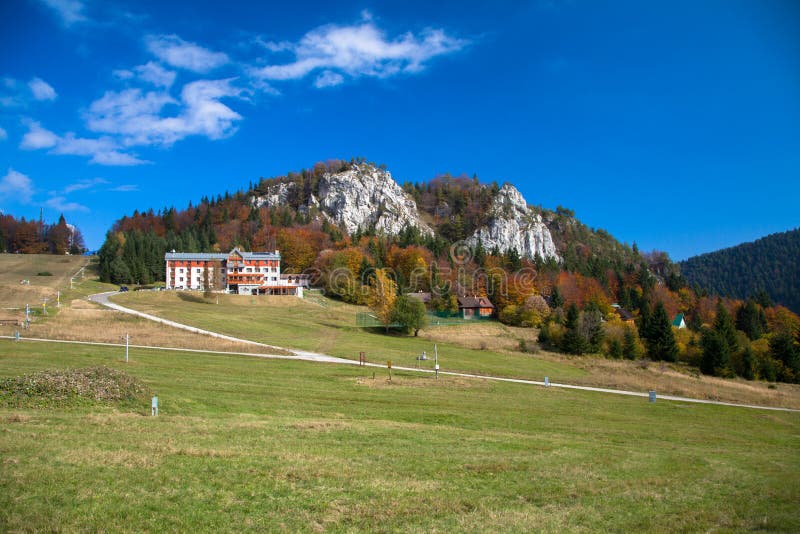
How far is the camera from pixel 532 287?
111062mm

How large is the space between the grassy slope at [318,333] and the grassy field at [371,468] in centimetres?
2153

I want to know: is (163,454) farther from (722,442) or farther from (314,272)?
(314,272)

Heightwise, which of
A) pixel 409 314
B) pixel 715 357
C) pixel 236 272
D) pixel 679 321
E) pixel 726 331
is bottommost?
pixel 715 357

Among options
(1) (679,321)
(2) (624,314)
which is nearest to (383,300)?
(2) (624,314)

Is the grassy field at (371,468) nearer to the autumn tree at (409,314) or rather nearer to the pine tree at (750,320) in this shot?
→ the autumn tree at (409,314)

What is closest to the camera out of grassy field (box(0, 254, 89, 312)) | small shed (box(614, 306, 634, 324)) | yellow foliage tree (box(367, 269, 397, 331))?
grassy field (box(0, 254, 89, 312))

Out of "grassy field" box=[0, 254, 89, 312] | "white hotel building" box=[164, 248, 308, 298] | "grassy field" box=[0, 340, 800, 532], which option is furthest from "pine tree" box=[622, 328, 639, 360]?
"grassy field" box=[0, 254, 89, 312]

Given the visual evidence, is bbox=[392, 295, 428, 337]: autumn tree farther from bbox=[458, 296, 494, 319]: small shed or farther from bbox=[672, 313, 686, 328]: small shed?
bbox=[672, 313, 686, 328]: small shed

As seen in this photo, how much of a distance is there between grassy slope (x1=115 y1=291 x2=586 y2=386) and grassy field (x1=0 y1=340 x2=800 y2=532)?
2153 centimetres

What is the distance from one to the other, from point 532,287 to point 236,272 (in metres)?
68.0

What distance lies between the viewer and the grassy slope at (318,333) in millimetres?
46875

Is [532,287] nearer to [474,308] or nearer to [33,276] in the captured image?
[474,308]

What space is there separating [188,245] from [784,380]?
421 feet

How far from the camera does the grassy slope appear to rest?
154 feet
